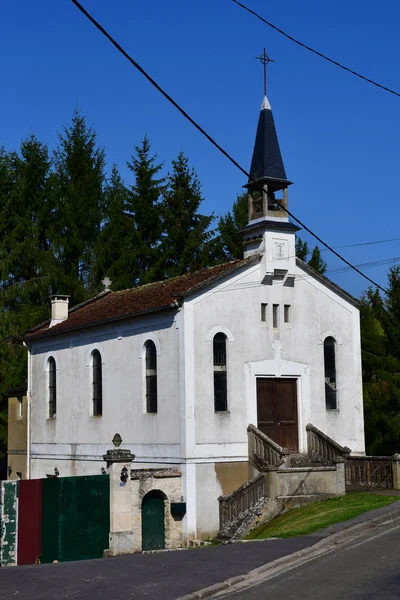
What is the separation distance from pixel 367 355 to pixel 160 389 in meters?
16.2

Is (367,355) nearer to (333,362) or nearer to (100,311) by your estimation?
(333,362)

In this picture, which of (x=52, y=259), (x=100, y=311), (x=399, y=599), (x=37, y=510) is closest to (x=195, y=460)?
(x=37, y=510)

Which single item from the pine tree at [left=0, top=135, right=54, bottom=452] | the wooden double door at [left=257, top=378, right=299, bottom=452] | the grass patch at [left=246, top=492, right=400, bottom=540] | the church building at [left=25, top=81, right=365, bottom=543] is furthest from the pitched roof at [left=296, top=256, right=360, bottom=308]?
the pine tree at [left=0, top=135, right=54, bottom=452]

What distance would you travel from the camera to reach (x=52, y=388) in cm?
3522

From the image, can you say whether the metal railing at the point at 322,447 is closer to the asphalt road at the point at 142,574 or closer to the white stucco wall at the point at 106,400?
the white stucco wall at the point at 106,400

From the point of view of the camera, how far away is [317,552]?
649 inches

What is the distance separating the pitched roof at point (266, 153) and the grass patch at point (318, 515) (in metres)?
11.2

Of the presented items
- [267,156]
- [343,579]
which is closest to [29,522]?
[343,579]

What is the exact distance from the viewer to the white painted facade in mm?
26734

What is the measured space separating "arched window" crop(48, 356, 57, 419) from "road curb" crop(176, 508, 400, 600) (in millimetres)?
18183

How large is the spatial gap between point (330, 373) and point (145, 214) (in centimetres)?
2636

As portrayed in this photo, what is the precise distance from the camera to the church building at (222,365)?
88.2 ft

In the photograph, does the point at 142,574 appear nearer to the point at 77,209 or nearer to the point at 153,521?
the point at 153,521

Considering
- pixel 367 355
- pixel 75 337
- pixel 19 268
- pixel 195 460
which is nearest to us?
pixel 195 460
